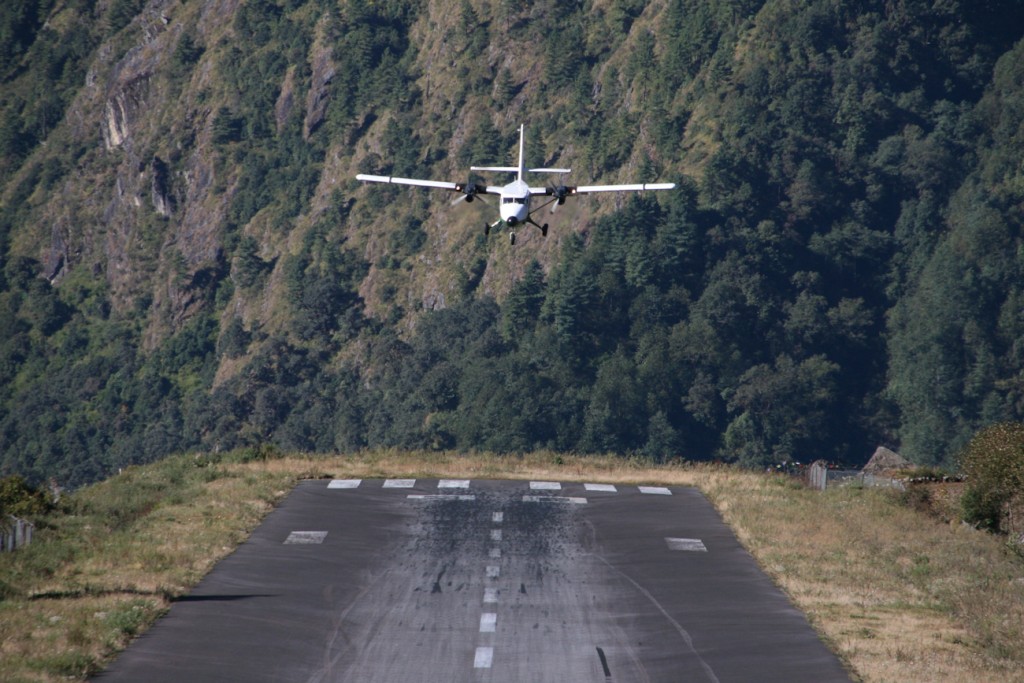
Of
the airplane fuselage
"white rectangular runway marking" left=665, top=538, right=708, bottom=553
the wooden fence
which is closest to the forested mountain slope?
the airplane fuselage

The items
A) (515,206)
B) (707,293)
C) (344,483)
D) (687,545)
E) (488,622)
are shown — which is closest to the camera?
(488,622)

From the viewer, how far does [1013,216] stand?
167750 millimetres

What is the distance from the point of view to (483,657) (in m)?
31.3

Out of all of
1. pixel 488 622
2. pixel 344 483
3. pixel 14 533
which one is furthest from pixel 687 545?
pixel 14 533

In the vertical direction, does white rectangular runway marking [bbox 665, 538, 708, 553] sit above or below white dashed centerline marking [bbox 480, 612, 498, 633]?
above

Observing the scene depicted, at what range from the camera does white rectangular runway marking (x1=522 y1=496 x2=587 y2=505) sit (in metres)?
51.4

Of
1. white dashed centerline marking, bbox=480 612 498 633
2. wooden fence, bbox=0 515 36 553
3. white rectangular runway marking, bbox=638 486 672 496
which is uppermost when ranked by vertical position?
wooden fence, bbox=0 515 36 553

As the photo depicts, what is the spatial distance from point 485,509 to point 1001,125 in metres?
149

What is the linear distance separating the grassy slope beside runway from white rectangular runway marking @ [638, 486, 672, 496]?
1.52m

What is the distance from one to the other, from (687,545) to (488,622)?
419 inches

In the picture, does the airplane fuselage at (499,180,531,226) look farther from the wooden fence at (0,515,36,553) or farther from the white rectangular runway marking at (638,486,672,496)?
the wooden fence at (0,515,36,553)

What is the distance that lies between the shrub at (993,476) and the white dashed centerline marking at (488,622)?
19.3 meters

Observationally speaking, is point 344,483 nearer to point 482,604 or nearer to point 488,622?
point 482,604

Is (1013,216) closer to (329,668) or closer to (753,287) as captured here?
(753,287)
